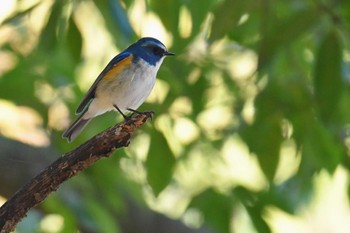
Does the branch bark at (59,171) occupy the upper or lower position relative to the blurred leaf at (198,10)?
upper

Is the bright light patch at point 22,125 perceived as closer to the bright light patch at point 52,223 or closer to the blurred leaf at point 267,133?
the bright light patch at point 52,223

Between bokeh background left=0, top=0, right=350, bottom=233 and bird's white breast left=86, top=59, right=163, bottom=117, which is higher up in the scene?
bird's white breast left=86, top=59, right=163, bottom=117

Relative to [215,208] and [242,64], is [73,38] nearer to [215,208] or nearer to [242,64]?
[215,208]

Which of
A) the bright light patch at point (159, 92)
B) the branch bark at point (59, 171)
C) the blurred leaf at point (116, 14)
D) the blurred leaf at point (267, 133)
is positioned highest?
the branch bark at point (59, 171)

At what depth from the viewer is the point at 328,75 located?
2.94 meters

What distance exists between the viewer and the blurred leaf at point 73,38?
3.25m

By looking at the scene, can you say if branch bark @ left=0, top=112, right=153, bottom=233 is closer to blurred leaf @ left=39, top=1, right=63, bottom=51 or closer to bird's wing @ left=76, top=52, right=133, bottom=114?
bird's wing @ left=76, top=52, right=133, bottom=114

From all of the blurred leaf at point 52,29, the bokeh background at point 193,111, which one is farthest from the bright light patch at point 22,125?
the blurred leaf at point 52,29

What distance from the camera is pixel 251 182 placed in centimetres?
456

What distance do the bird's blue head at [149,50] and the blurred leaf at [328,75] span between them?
1.90 feet

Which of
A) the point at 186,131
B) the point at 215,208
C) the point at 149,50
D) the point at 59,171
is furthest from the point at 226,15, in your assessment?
the point at 186,131

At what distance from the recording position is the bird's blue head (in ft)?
10.5

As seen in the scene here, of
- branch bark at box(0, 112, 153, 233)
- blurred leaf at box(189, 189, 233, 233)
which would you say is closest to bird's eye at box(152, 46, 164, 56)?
branch bark at box(0, 112, 153, 233)

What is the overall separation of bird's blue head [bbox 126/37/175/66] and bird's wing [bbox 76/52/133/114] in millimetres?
35
